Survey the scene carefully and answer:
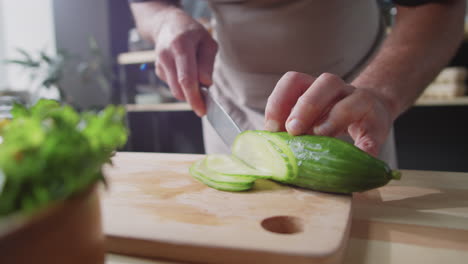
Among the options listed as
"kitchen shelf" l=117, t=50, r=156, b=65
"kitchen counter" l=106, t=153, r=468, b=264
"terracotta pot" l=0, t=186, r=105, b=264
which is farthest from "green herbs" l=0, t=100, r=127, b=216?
"kitchen shelf" l=117, t=50, r=156, b=65

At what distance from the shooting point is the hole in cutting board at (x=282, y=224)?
58cm

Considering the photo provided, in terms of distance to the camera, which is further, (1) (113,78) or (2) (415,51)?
(1) (113,78)

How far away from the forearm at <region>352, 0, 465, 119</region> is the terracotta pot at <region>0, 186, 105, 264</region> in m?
0.84

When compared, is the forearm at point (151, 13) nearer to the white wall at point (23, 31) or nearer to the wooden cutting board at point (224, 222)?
the wooden cutting board at point (224, 222)

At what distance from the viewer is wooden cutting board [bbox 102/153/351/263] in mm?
482

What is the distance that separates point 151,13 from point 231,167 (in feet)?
3.13

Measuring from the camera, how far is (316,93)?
76 cm

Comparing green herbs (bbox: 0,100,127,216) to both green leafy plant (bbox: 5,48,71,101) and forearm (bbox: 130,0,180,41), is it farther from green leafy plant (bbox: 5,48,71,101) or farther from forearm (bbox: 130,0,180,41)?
green leafy plant (bbox: 5,48,71,101)

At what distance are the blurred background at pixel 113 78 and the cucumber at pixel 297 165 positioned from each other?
197 centimetres

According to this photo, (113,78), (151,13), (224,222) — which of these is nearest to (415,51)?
(224,222)

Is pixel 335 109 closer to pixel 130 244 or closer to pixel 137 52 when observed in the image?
pixel 130 244

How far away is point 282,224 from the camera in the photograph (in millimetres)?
593

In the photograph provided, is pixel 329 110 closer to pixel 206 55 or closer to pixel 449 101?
pixel 206 55

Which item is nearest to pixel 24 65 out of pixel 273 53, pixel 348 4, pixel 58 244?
pixel 273 53
